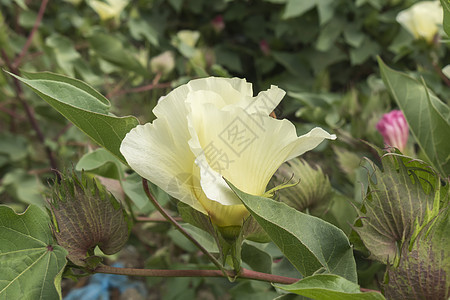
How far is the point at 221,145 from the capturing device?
11.4 inches

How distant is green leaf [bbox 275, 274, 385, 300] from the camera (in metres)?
0.24

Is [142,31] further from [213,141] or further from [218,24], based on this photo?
[213,141]

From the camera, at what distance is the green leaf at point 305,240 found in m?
0.28

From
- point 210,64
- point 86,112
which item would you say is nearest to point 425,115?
point 86,112

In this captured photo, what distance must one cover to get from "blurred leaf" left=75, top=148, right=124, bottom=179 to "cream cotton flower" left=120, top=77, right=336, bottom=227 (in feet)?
0.51

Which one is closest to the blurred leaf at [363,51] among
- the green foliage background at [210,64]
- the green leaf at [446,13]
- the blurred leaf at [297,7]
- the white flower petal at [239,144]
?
the green foliage background at [210,64]

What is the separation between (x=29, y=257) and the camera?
0.33 meters

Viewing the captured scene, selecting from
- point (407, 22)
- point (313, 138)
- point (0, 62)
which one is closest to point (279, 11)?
point (407, 22)

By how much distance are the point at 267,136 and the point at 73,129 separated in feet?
3.58

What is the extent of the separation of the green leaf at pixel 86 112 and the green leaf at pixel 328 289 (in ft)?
0.47

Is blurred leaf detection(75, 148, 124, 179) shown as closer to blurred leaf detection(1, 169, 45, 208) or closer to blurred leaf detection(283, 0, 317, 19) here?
blurred leaf detection(1, 169, 45, 208)

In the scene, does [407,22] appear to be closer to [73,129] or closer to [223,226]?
[223,226]

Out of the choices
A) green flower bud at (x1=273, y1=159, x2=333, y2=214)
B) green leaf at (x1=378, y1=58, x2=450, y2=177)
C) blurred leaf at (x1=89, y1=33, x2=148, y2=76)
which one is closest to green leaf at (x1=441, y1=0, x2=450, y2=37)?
green leaf at (x1=378, y1=58, x2=450, y2=177)

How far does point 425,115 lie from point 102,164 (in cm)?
31
